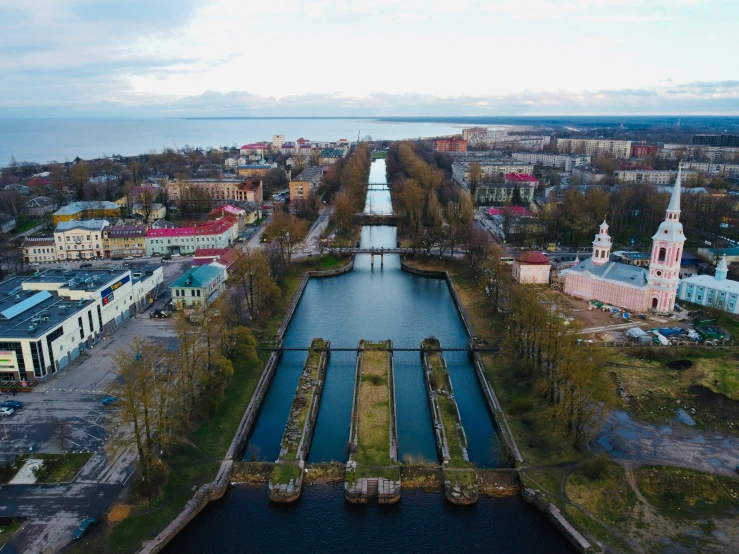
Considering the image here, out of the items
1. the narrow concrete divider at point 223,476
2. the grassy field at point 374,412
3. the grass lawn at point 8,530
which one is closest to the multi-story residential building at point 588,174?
the grassy field at point 374,412

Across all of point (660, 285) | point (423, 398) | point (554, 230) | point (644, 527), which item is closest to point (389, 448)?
point (423, 398)

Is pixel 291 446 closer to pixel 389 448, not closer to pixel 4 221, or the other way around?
pixel 389 448

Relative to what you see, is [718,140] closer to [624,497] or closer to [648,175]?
[648,175]

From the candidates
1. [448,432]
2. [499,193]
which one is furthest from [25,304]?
[499,193]

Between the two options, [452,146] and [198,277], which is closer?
[198,277]

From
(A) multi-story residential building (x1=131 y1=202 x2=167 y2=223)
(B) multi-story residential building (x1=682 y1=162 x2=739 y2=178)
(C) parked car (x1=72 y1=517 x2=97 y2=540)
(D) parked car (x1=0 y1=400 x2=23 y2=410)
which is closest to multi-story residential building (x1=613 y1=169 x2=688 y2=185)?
(B) multi-story residential building (x1=682 y1=162 x2=739 y2=178)

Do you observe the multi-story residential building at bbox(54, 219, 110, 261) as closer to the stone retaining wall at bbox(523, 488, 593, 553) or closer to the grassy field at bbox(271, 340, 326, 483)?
the grassy field at bbox(271, 340, 326, 483)

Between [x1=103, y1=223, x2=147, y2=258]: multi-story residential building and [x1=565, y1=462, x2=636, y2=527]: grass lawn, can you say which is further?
[x1=103, y1=223, x2=147, y2=258]: multi-story residential building
